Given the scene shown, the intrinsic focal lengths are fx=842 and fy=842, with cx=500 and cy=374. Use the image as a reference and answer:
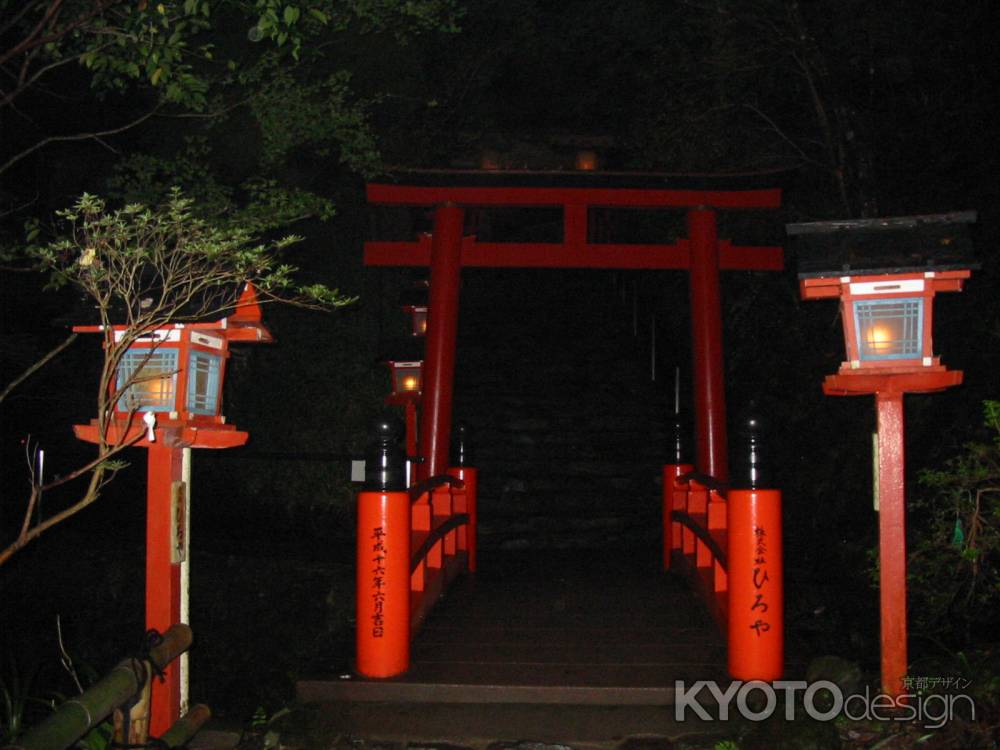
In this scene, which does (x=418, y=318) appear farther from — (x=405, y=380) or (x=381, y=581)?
(x=381, y=581)

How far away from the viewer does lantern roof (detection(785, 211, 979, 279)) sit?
431 cm

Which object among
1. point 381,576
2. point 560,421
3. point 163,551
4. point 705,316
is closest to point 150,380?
point 163,551

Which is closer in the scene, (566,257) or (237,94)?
(237,94)

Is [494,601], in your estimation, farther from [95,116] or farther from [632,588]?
[95,116]

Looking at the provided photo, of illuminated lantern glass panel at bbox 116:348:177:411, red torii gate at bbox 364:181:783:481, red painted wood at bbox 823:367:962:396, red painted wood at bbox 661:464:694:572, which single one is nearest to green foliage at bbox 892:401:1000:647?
red painted wood at bbox 823:367:962:396

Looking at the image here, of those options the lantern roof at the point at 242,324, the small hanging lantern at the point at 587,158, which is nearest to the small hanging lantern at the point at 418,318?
the lantern roof at the point at 242,324

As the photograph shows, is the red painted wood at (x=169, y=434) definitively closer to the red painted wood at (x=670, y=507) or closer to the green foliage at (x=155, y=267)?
the green foliage at (x=155, y=267)

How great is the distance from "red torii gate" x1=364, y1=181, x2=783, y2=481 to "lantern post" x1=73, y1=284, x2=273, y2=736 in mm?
4408

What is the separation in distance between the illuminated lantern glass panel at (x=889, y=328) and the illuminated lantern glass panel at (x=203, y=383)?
3510 millimetres

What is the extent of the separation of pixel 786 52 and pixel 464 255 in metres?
4.01

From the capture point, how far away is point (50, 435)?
1254cm

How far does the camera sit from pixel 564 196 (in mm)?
9336

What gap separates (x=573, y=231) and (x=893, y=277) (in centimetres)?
544

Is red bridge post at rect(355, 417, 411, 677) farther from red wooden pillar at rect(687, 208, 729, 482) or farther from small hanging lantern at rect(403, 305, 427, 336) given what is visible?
small hanging lantern at rect(403, 305, 427, 336)
